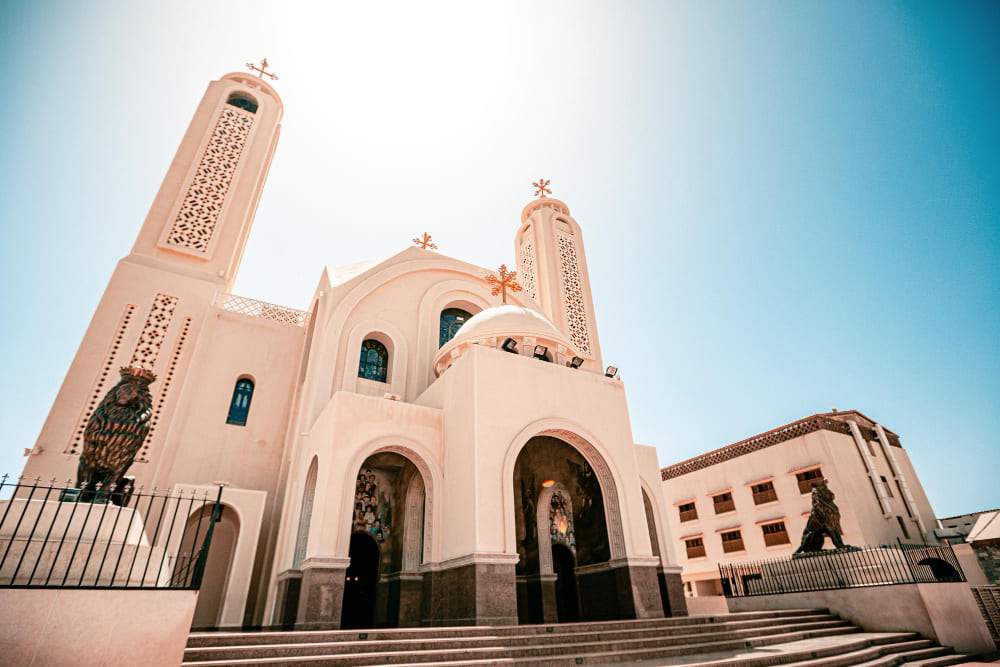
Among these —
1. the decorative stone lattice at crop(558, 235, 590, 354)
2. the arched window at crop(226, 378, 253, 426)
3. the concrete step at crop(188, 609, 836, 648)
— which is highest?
the decorative stone lattice at crop(558, 235, 590, 354)

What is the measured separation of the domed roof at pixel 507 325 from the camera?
10.7 m

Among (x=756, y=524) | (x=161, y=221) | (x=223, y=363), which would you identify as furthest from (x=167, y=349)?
(x=756, y=524)

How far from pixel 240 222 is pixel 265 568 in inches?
333

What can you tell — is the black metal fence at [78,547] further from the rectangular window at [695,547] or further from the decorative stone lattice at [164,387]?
the rectangular window at [695,547]

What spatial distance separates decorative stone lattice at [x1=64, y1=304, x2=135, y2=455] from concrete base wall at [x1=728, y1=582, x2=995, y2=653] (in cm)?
1440

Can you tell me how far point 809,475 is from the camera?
57.5 ft

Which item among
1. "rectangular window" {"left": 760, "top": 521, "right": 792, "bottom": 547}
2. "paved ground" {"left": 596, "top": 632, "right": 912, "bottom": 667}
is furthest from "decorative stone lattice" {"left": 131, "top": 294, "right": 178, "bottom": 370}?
"rectangular window" {"left": 760, "top": 521, "right": 792, "bottom": 547}

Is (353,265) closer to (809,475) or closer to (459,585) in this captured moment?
(459,585)

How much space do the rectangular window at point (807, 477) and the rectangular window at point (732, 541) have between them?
3065 mm

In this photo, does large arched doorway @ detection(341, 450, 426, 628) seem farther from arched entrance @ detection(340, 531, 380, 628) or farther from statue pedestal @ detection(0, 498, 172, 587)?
statue pedestal @ detection(0, 498, 172, 587)

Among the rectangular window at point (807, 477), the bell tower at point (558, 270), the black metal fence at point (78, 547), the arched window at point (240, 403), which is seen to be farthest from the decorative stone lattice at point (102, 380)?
the rectangular window at point (807, 477)

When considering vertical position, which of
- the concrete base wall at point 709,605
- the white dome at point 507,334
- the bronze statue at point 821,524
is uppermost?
the white dome at point 507,334

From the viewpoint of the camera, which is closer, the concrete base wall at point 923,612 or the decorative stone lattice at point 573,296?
the concrete base wall at point 923,612

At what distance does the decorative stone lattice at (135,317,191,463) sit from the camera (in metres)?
Result: 10.0
